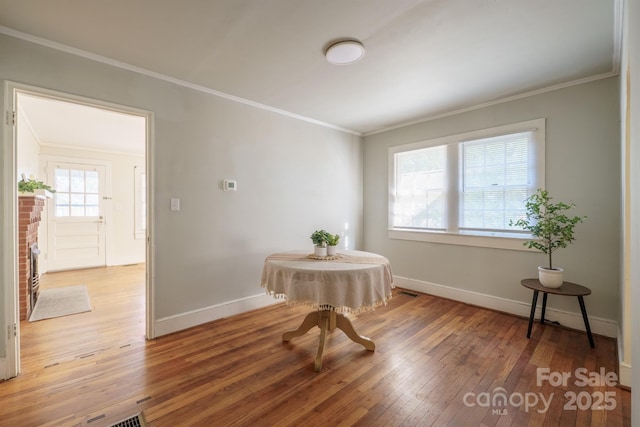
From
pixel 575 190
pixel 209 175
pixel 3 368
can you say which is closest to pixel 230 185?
pixel 209 175

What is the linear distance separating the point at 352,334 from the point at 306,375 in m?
0.55

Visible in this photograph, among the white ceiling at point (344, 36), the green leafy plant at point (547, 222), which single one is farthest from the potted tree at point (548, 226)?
the white ceiling at point (344, 36)

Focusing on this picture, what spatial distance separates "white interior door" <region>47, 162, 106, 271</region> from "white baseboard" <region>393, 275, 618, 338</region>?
607 centimetres

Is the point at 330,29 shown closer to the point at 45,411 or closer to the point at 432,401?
the point at 432,401

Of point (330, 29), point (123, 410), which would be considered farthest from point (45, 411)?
point (330, 29)

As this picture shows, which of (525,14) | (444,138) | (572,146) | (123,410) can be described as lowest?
(123,410)

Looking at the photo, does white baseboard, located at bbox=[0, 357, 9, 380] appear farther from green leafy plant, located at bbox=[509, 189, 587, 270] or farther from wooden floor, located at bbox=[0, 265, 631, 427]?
green leafy plant, located at bbox=[509, 189, 587, 270]

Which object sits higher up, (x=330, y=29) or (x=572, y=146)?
(x=330, y=29)

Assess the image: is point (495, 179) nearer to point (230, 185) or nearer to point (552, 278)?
point (552, 278)

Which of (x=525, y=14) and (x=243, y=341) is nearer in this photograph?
(x=525, y=14)

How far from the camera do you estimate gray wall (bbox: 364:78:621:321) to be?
99.9 inches

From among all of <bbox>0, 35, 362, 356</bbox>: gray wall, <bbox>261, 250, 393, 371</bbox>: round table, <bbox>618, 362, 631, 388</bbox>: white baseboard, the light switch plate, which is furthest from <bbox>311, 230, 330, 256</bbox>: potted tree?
<bbox>618, 362, 631, 388</bbox>: white baseboard

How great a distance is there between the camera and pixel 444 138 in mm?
3648

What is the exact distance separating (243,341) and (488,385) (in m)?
1.98
